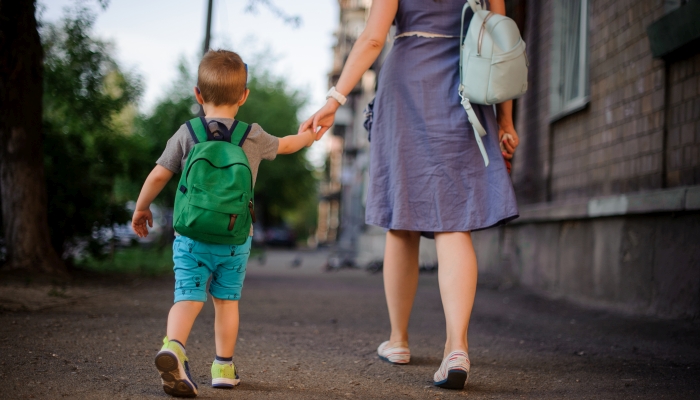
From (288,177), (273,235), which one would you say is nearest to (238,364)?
(288,177)

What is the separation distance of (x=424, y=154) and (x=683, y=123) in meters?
2.87

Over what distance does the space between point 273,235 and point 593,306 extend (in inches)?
1687

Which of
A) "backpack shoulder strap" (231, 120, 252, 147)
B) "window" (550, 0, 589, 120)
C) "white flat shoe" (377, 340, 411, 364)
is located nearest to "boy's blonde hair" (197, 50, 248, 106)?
"backpack shoulder strap" (231, 120, 252, 147)

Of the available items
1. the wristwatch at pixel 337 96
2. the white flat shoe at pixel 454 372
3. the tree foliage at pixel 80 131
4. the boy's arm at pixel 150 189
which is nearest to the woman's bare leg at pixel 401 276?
the white flat shoe at pixel 454 372

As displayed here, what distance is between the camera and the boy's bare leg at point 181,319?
2.59 metres

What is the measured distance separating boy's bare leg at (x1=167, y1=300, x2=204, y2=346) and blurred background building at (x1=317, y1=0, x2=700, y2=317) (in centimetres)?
354

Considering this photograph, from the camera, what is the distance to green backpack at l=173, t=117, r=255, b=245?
2576mm

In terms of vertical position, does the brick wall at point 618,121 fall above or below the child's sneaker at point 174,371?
above

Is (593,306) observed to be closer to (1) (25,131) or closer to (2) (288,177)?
(1) (25,131)

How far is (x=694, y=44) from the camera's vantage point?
197 inches

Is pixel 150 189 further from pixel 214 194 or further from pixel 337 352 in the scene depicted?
pixel 337 352

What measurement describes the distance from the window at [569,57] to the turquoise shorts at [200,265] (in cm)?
558

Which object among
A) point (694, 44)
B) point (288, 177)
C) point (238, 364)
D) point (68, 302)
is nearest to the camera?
point (238, 364)

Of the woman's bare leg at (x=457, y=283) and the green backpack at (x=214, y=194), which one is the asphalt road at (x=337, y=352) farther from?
the green backpack at (x=214, y=194)
